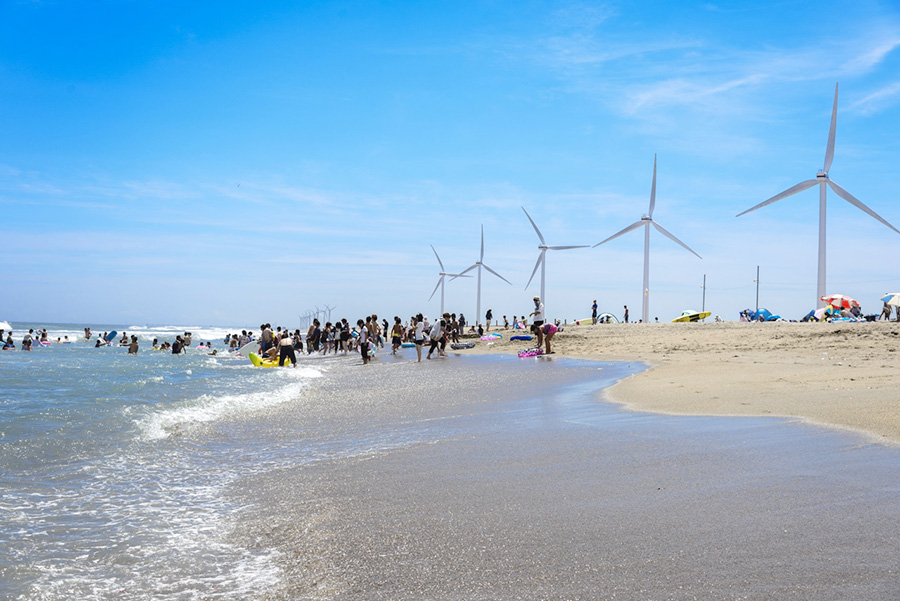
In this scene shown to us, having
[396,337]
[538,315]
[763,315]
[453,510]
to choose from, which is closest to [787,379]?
[453,510]

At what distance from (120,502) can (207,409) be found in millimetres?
6400

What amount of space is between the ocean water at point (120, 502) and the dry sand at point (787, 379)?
18.1 ft

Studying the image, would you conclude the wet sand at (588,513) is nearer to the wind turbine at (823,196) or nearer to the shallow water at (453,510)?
the shallow water at (453,510)

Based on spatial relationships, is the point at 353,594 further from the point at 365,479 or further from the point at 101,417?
the point at 101,417

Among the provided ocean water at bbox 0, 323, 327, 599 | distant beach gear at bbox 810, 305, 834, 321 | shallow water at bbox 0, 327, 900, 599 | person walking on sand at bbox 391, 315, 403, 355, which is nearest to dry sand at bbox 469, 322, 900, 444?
shallow water at bbox 0, 327, 900, 599

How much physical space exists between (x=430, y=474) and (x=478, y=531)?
1.66m

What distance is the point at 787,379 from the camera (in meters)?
11.0

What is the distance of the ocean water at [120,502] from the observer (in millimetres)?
3432

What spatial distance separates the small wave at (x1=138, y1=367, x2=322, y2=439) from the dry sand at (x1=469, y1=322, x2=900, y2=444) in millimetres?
6297

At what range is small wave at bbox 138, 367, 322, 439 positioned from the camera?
8.88 meters

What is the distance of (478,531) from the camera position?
3943 millimetres

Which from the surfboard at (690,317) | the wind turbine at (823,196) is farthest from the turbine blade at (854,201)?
the surfboard at (690,317)

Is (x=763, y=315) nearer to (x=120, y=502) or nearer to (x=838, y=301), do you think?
(x=838, y=301)

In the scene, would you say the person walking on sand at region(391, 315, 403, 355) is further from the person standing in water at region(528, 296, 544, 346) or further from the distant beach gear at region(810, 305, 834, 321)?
the distant beach gear at region(810, 305, 834, 321)
